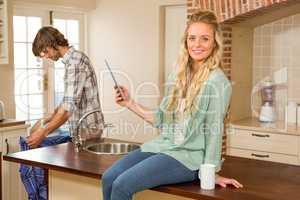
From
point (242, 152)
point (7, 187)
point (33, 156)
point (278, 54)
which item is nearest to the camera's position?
point (33, 156)

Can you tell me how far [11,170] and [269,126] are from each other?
2329 millimetres

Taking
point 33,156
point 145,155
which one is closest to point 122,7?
point 33,156

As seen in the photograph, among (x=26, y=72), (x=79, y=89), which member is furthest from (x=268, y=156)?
A: (x=26, y=72)

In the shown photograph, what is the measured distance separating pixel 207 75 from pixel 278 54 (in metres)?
2.71

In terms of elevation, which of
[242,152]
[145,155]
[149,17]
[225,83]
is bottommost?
[242,152]

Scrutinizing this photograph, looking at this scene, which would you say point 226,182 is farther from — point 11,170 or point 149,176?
point 11,170

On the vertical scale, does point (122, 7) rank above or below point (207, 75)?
above

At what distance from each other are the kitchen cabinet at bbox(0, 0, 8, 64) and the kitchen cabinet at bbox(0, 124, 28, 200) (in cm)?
66

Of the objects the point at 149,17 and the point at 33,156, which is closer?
the point at 33,156

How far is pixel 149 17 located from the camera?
16.9ft

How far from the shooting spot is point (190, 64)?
7.38ft

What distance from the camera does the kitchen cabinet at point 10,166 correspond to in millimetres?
3923

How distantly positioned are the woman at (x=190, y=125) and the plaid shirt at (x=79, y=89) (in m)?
1.16

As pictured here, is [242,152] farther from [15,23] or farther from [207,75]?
[15,23]
